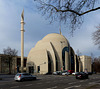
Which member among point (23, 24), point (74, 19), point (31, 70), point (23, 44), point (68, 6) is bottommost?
point (31, 70)

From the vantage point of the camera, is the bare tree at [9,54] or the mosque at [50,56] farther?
the mosque at [50,56]

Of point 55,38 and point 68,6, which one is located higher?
point 55,38

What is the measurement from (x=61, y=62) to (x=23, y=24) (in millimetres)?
31150

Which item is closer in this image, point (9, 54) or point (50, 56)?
point (9, 54)

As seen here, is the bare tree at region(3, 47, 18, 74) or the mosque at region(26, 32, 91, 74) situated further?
the mosque at region(26, 32, 91, 74)

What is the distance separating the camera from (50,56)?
3494 inches

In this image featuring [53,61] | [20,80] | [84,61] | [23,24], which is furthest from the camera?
[84,61]

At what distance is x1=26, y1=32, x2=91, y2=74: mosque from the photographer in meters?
85.8

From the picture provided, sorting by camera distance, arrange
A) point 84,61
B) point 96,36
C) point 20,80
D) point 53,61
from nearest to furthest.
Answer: point 96,36, point 20,80, point 53,61, point 84,61

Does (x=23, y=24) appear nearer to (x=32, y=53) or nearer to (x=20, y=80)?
(x=32, y=53)

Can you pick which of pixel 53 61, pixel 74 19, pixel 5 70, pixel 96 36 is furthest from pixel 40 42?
pixel 74 19

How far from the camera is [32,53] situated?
96.8m

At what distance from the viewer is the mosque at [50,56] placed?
85.8 metres

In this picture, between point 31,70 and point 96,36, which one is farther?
point 31,70
